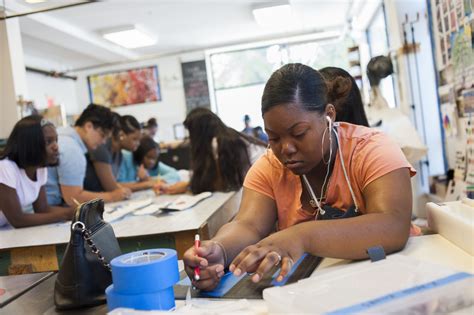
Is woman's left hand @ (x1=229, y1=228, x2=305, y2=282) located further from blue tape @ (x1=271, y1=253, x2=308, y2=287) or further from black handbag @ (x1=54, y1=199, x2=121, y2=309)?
black handbag @ (x1=54, y1=199, x2=121, y2=309)

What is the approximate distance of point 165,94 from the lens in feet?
29.8

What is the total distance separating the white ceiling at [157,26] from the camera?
5.96 m

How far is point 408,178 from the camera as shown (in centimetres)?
108

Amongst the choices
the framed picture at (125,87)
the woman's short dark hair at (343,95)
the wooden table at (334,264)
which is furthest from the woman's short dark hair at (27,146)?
the framed picture at (125,87)

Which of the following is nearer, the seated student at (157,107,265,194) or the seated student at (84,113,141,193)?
the seated student at (157,107,265,194)

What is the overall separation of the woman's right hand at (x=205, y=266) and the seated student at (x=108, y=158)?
250cm

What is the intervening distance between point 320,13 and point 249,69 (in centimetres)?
200

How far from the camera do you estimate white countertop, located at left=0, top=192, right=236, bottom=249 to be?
6.24 feet

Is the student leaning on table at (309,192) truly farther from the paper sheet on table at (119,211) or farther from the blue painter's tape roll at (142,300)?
the paper sheet on table at (119,211)

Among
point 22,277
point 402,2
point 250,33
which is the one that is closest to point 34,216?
point 22,277

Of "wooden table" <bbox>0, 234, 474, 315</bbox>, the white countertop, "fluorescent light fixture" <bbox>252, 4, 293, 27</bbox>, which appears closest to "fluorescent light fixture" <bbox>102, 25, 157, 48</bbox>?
"fluorescent light fixture" <bbox>252, 4, 293, 27</bbox>

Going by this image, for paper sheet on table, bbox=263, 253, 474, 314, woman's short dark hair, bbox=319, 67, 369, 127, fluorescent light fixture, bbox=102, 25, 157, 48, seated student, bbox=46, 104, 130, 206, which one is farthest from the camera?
fluorescent light fixture, bbox=102, 25, 157, 48

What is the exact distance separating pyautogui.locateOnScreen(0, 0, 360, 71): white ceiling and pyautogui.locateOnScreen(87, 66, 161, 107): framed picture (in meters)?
0.35

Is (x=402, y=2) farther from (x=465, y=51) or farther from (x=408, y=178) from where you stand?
(x=408, y=178)
